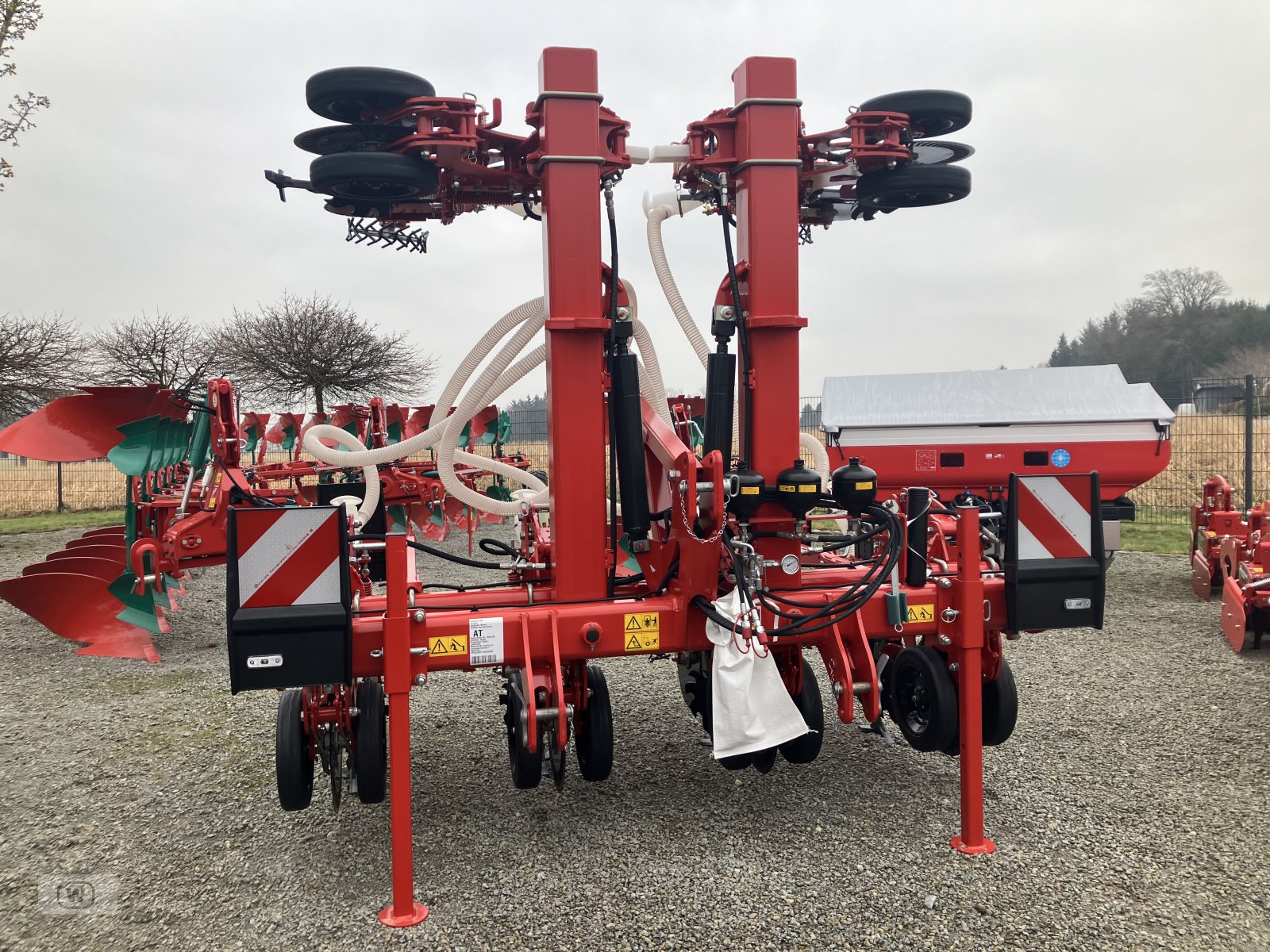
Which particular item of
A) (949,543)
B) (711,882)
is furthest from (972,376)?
(711,882)

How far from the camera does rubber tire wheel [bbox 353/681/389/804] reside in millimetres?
3080

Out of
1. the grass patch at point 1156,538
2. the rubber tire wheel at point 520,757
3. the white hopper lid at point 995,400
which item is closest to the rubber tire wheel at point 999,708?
the rubber tire wheel at point 520,757

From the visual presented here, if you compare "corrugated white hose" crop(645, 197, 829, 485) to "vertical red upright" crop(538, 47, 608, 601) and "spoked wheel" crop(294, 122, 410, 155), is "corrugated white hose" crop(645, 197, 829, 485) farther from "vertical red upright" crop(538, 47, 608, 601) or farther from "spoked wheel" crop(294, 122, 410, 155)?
"spoked wheel" crop(294, 122, 410, 155)

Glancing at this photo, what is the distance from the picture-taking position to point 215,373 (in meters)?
17.3

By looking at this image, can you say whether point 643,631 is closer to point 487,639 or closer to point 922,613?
point 487,639

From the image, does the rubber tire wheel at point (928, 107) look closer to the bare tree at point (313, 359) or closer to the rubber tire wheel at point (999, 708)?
the rubber tire wheel at point (999, 708)

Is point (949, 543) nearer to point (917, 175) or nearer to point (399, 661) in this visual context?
point (917, 175)

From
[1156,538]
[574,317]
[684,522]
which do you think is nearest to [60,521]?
[574,317]

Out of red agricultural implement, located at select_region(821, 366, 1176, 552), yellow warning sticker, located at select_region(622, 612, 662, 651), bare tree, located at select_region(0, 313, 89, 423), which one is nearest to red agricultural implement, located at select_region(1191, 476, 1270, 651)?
red agricultural implement, located at select_region(821, 366, 1176, 552)

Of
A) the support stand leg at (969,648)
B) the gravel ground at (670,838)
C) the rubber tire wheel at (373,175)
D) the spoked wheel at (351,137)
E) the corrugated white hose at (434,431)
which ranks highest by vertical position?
the spoked wheel at (351,137)

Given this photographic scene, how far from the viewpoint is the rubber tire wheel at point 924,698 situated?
3367mm

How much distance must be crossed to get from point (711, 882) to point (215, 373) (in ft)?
55.9

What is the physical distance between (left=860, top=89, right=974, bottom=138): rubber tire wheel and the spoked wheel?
186 centimetres

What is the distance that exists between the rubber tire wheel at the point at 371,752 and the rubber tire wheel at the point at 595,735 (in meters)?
0.73
